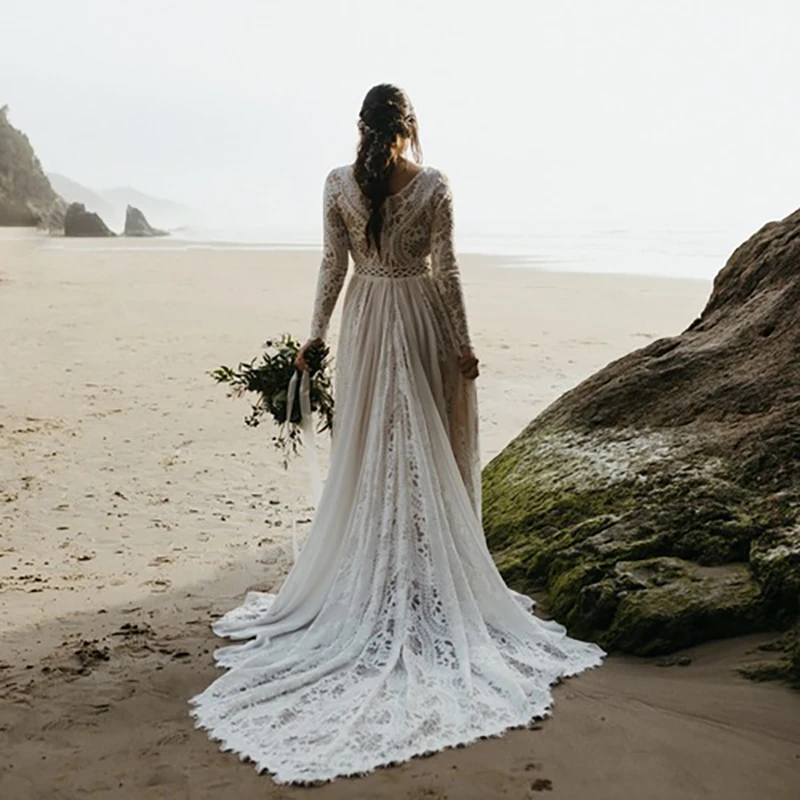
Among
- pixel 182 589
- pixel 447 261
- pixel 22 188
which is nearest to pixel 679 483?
pixel 447 261

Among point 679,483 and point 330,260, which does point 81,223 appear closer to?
point 330,260

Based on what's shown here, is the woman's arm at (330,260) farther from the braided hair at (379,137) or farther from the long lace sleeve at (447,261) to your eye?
the long lace sleeve at (447,261)

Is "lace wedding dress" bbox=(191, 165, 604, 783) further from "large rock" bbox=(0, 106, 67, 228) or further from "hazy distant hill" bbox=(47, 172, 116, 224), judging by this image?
"hazy distant hill" bbox=(47, 172, 116, 224)

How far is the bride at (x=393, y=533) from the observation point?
3.85 meters

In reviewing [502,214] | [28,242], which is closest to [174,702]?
[28,242]

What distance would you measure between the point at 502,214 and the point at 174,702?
50607mm

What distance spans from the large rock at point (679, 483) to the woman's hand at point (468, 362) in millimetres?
952

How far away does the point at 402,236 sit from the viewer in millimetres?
4395

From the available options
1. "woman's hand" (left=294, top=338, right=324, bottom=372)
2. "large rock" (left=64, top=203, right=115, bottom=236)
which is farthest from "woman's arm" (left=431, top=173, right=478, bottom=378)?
"large rock" (left=64, top=203, right=115, bottom=236)

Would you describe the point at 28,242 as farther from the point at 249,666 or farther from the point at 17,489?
the point at 249,666

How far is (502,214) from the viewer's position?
174 feet

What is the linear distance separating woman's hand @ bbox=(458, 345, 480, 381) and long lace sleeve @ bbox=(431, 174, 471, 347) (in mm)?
30

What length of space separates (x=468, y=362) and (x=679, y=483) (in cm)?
113

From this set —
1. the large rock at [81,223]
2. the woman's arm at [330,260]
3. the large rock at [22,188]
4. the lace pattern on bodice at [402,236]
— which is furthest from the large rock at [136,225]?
the lace pattern on bodice at [402,236]
